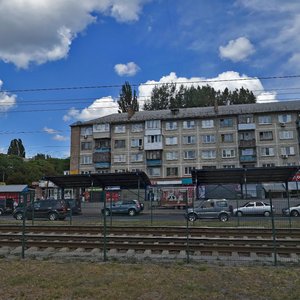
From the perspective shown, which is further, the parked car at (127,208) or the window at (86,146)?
the window at (86,146)

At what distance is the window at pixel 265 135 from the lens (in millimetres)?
68812

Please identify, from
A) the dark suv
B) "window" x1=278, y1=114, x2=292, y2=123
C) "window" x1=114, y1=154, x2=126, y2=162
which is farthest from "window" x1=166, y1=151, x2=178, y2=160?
the dark suv

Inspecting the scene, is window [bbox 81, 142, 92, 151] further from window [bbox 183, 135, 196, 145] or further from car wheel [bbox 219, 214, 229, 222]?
car wheel [bbox 219, 214, 229, 222]

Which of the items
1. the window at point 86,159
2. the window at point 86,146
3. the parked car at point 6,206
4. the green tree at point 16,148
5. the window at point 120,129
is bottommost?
the parked car at point 6,206

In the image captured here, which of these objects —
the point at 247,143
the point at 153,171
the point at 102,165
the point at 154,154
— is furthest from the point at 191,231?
the point at 102,165

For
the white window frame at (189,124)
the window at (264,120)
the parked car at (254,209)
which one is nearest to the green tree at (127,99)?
the white window frame at (189,124)

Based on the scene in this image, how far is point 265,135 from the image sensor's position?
69312 millimetres

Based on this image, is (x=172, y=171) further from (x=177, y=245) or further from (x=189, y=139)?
(x=177, y=245)

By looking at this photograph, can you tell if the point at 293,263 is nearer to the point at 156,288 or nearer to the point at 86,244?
the point at 156,288

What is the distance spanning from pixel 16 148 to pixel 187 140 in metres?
80.3

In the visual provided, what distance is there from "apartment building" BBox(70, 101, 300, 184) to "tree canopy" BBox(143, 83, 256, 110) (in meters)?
14.4

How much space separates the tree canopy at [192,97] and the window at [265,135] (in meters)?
20.3

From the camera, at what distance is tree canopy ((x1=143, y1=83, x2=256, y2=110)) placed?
88875mm

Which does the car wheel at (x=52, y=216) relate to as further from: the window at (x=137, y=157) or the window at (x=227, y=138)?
the window at (x=227, y=138)
